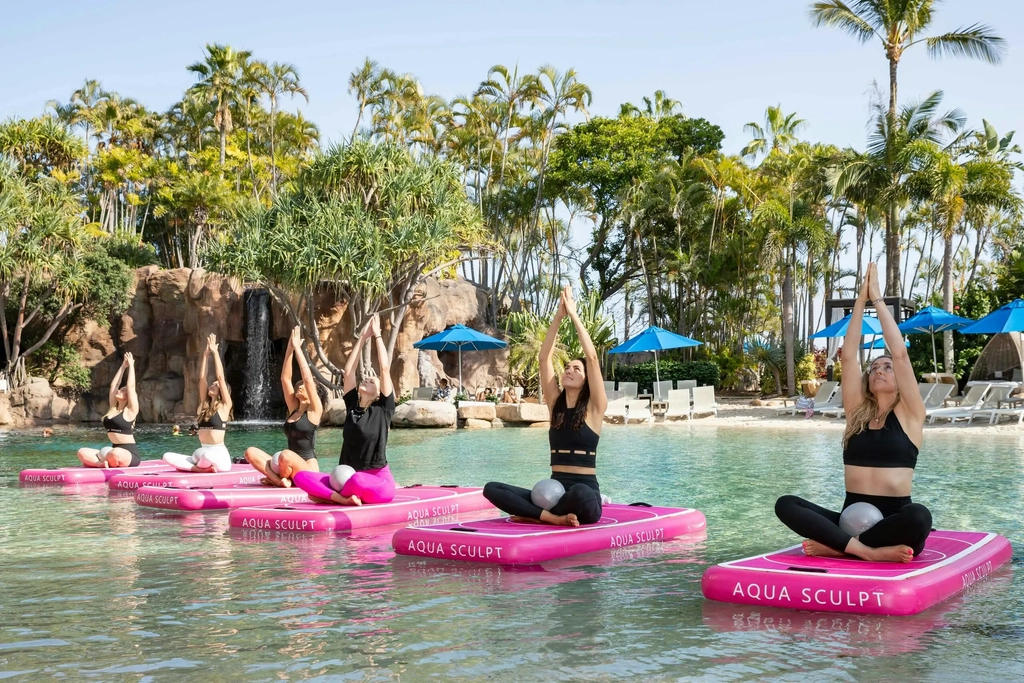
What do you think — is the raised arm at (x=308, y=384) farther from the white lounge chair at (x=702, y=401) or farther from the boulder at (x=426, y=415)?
the white lounge chair at (x=702, y=401)

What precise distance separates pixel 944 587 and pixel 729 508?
180 inches

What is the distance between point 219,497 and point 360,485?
2.16 m

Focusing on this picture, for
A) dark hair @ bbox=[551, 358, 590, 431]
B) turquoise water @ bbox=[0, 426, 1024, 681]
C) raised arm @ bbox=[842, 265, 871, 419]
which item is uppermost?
raised arm @ bbox=[842, 265, 871, 419]

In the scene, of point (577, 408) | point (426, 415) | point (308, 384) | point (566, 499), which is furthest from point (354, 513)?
point (426, 415)

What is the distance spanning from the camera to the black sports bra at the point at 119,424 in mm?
13445

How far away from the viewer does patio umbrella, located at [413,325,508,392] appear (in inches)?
1107

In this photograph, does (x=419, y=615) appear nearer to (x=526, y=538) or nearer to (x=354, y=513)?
(x=526, y=538)

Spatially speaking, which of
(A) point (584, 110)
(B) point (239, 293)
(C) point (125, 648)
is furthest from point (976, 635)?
(A) point (584, 110)

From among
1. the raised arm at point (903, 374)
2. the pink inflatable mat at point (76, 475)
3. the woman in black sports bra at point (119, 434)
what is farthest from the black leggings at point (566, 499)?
the woman in black sports bra at point (119, 434)

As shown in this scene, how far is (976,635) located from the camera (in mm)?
5320

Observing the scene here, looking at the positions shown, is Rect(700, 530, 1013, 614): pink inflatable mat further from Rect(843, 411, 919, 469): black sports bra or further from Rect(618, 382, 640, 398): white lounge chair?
Rect(618, 382, 640, 398): white lounge chair

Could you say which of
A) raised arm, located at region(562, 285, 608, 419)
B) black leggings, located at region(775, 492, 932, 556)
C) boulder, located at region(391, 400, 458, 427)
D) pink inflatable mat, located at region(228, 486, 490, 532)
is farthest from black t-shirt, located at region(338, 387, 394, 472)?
boulder, located at region(391, 400, 458, 427)

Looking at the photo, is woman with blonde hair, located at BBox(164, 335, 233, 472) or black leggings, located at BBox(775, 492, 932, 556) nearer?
black leggings, located at BBox(775, 492, 932, 556)

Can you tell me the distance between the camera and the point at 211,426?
484 inches
